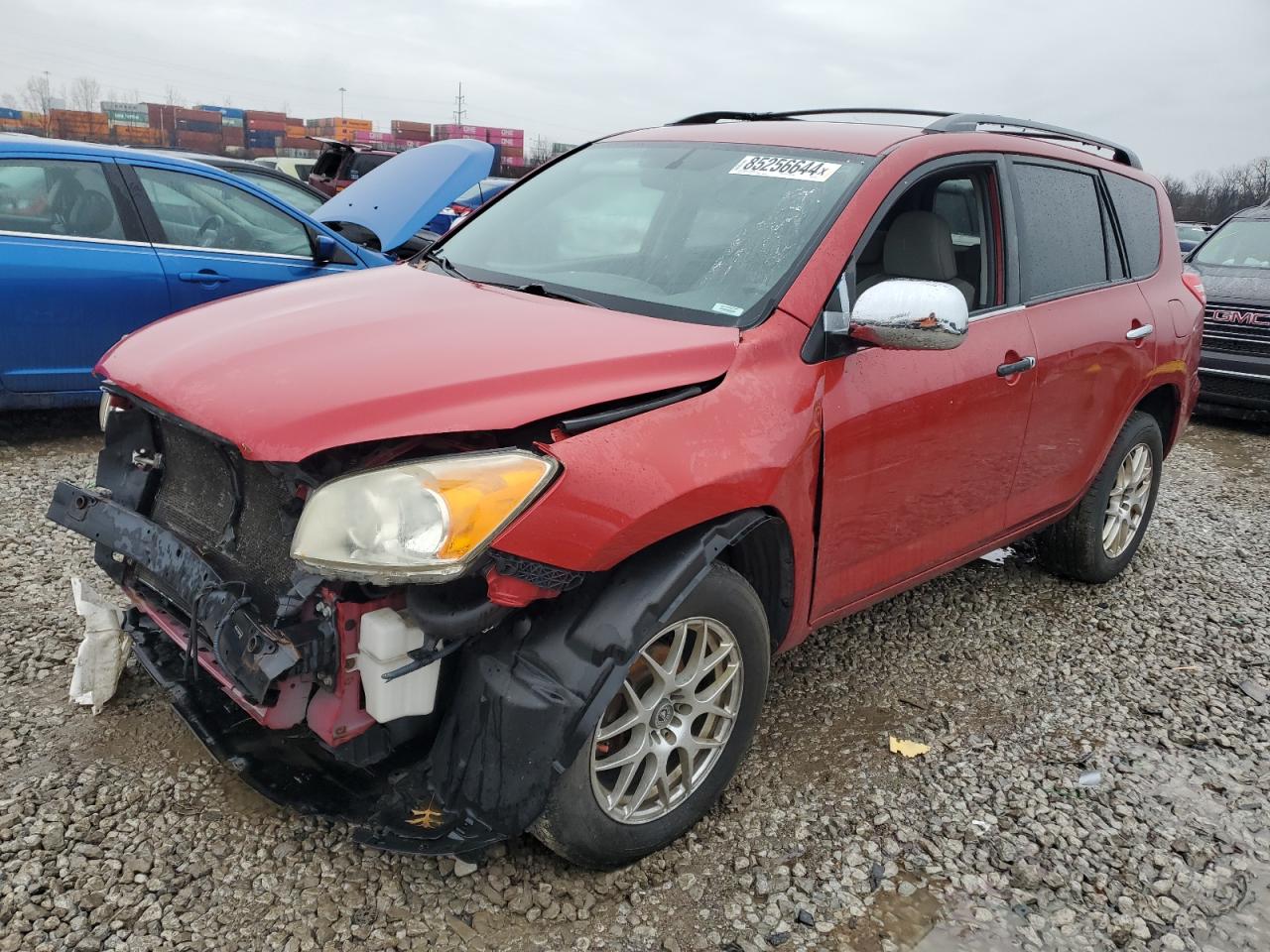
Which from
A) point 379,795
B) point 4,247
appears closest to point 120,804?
point 379,795

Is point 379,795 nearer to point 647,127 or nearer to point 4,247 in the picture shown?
point 647,127

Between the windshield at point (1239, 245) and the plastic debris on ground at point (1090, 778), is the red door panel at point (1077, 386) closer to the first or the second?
the plastic debris on ground at point (1090, 778)

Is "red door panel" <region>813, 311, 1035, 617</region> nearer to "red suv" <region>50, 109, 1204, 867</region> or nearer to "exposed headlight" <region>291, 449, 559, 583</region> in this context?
"red suv" <region>50, 109, 1204, 867</region>

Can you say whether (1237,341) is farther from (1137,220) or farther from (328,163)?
(328,163)

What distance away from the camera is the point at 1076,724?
329 cm

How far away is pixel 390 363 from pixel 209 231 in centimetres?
421

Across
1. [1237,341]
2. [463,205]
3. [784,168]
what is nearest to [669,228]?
[784,168]

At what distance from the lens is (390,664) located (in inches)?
78.7

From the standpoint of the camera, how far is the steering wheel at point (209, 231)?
5605mm

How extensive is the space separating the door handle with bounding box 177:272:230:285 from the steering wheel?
21 centimetres

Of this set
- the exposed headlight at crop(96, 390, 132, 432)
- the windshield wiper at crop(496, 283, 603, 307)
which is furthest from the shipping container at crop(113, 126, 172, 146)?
the windshield wiper at crop(496, 283, 603, 307)

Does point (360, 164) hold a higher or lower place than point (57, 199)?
higher

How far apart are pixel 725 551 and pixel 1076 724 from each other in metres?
1.66

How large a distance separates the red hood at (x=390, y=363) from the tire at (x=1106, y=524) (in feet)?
8.12
